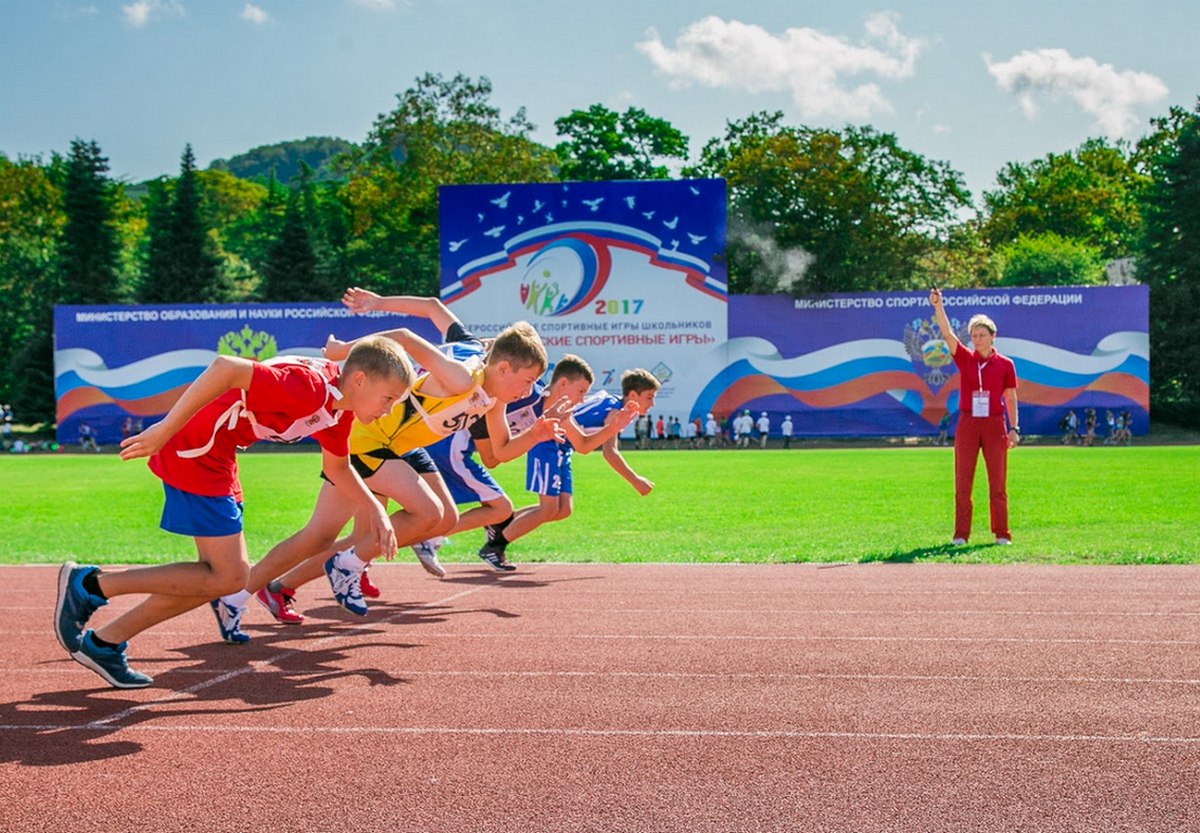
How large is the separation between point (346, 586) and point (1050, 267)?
63.9 metres

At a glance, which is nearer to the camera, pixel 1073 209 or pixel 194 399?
pixel 194 399

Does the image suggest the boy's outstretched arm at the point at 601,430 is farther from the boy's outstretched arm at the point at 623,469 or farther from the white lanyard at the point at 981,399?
the white lanyard at the point at 981,399

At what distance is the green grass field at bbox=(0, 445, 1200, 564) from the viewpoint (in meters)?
12.1

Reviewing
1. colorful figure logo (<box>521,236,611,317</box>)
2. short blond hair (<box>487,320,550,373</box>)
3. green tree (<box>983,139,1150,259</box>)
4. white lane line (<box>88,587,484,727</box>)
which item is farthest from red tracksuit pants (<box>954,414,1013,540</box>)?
green tree (<box>983,139,1150,259</box>)

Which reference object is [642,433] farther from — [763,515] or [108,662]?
[108,662]

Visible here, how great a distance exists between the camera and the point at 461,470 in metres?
10.1

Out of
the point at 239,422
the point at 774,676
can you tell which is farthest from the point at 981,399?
the point at 239,422

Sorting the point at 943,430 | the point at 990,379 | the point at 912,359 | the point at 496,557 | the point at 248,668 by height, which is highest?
the point at 912,359

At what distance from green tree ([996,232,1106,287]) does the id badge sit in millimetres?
53881

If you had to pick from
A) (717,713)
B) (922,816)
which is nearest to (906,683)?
(717,713)

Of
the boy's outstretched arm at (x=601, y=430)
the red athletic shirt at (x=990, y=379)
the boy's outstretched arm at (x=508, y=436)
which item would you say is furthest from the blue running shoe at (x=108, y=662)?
the red athletic shirt at (x=990, y=379)

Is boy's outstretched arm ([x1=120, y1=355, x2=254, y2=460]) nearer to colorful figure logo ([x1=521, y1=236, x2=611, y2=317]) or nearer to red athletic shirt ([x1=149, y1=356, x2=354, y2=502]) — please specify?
red athletic shirt ([x1=149, y1=356, x2=354, y2=502])

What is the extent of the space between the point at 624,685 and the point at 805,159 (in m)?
53.0

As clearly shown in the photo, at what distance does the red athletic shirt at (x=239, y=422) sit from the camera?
5828 millimetres
